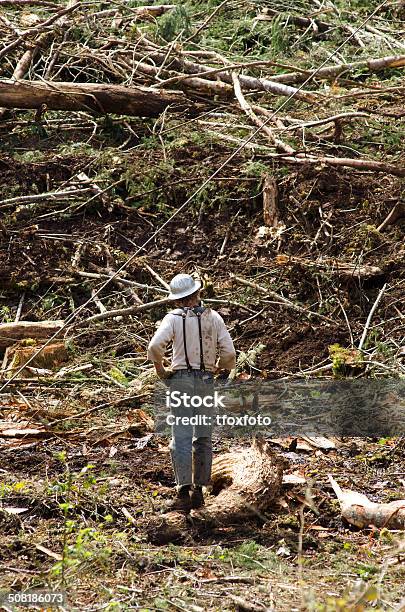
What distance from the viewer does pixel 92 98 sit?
1058 centimetres

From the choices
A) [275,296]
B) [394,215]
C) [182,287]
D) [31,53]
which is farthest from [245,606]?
[31,53]

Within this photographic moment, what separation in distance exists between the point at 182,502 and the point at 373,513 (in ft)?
3.37

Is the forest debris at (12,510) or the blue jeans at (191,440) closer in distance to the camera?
the forest debris at (12,510)

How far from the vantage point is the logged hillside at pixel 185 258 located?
5.12m

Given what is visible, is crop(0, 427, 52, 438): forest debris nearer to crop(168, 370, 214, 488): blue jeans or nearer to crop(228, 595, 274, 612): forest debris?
crop(168, 370, 214, 488): blue jeans

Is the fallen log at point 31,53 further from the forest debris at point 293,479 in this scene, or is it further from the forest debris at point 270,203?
the forest debris at point 293,479

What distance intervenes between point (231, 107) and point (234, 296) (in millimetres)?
2808

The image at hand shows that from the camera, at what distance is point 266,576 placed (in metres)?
4.84

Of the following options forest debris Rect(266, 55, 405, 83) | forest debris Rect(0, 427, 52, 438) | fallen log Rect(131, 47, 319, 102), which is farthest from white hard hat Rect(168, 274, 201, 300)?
forest debris Rect(266, 55, 405, 83)

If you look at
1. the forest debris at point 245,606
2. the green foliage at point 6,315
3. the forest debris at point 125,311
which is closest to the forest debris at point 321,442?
the forest debris at point 125,311

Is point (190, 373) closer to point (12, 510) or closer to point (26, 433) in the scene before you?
point (12, 510)

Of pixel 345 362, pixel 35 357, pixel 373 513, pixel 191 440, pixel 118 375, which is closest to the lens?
pixel 373 513

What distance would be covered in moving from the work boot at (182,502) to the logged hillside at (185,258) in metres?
0.14

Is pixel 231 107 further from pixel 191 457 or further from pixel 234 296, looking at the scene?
pixel 191 457
